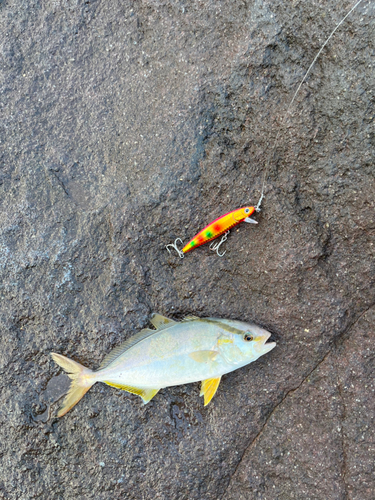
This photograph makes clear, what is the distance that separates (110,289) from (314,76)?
181cm

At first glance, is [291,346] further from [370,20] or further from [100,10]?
[100,10]

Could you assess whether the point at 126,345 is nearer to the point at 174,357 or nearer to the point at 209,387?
the point at 174,357

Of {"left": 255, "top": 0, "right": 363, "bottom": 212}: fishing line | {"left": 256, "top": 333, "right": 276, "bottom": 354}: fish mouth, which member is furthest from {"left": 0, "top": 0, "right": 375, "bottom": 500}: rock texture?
{"left": 256, "top": 333, "right": 276, "bottom": 354}: fish mouth

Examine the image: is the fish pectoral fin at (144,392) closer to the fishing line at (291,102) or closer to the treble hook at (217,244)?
the treble hook at (217,244)

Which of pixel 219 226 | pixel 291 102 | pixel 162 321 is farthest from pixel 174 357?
pixel 291 102

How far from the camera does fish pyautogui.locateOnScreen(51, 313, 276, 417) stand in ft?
8.91

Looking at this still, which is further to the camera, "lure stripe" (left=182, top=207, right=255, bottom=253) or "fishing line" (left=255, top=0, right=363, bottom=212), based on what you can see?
"lure stripe" (left=182, top=207, right=255, bottom=253)

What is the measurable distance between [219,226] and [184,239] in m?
0.25

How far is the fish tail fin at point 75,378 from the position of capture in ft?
9.09

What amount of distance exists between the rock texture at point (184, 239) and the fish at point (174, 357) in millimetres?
92

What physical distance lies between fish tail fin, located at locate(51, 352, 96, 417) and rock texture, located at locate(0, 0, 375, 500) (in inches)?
3.0

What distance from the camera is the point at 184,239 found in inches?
111

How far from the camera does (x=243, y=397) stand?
9.26 feet

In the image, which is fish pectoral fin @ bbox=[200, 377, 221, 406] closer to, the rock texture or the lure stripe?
the rock texture
